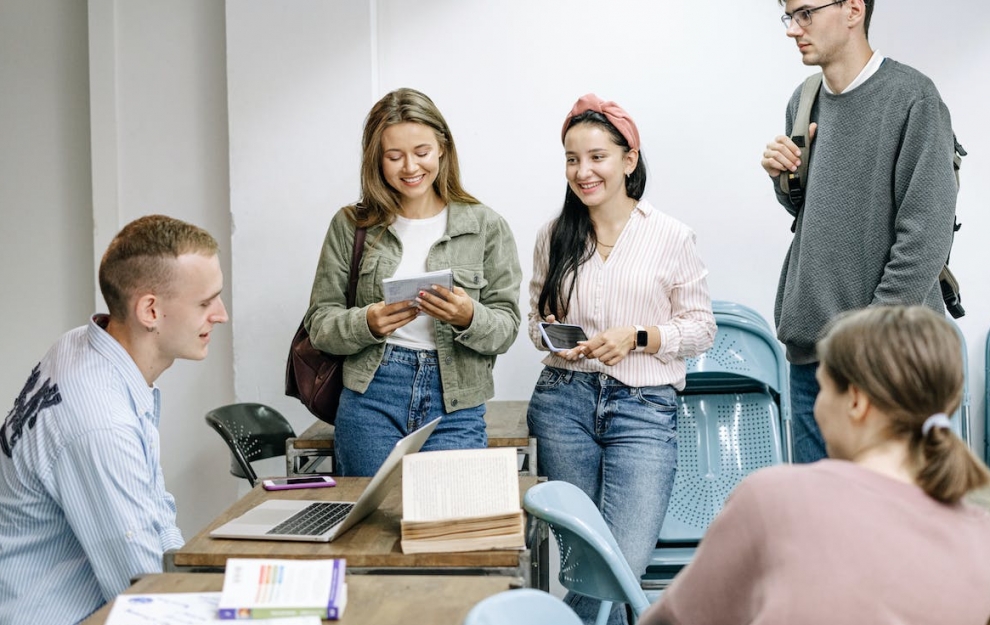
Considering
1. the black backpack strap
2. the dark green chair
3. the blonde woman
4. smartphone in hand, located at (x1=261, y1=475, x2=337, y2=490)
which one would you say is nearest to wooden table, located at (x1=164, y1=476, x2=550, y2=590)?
smartphone in hand, located at (x1=261, y1=475, x2=337, y2=490)

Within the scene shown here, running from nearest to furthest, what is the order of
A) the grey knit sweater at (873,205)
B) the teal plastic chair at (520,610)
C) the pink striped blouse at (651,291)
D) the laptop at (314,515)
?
the teal plastic chair at (520,610) < the laptop at (314,515) < the grey knit sweater at (873,205) < the pink striped blouse at (651,291)

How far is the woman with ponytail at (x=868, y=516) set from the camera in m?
1.44

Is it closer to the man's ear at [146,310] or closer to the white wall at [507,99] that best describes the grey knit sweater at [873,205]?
the white wall at [507,99]

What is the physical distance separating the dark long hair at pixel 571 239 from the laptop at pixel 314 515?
3.39 ft

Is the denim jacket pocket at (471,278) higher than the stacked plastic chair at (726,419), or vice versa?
the denim jacket pocket at (471,278)

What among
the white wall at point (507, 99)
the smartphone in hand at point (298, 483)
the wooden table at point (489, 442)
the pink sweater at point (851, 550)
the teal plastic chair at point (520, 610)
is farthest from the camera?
the white wall at point (507, 99)

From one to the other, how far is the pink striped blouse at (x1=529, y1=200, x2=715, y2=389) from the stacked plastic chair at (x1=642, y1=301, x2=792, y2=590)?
1.97 feet

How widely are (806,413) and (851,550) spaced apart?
5.89 ft

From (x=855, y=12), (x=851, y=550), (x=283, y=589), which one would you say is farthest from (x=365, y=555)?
(x=855, y=12)

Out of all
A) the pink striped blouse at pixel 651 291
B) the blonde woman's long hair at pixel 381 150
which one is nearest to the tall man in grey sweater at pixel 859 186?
the pink striped blouse at pixel 651 291

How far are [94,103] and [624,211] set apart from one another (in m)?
2.59

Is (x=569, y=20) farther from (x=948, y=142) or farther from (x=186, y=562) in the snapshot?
(x=186, y=562)

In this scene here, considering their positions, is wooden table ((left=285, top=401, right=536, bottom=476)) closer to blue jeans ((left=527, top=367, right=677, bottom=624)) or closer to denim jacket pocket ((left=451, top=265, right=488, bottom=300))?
blue jeans ((left=527, top=367, right=677, bottom=624))

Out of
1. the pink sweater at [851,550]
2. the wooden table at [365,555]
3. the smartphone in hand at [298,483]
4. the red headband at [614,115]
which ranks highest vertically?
the red headband at [614,115]
